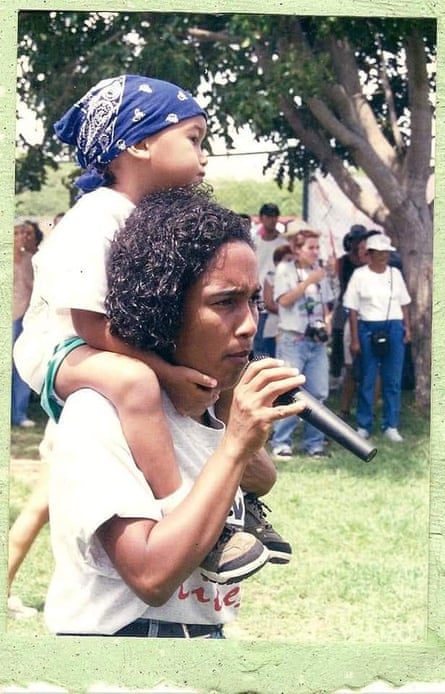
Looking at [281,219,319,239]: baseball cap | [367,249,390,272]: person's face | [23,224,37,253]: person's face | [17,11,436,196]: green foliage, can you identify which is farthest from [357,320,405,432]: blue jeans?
[23,224,37,253]: person's face

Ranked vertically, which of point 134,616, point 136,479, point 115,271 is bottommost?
point 134,616

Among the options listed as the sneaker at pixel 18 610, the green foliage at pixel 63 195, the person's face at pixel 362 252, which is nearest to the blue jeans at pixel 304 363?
the green foliage at pixel 63 195

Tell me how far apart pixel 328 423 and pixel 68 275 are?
51cm

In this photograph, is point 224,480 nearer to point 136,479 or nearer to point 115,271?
point 136,479

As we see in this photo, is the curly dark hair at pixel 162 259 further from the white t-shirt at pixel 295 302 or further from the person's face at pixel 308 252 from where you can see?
the person's face at pixel 308 252

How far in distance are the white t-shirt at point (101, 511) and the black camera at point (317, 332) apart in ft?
18.1

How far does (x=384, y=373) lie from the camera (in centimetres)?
864

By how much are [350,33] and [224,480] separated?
7646 mm

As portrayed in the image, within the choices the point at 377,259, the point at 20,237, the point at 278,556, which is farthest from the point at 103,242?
the point at 377,259

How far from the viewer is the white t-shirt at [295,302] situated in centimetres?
745

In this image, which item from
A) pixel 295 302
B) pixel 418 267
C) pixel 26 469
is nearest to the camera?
pixel 26 469

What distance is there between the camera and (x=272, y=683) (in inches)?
77.9

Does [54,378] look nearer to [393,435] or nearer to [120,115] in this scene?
[120,115]

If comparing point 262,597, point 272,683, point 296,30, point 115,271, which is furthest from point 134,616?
point 296,30
